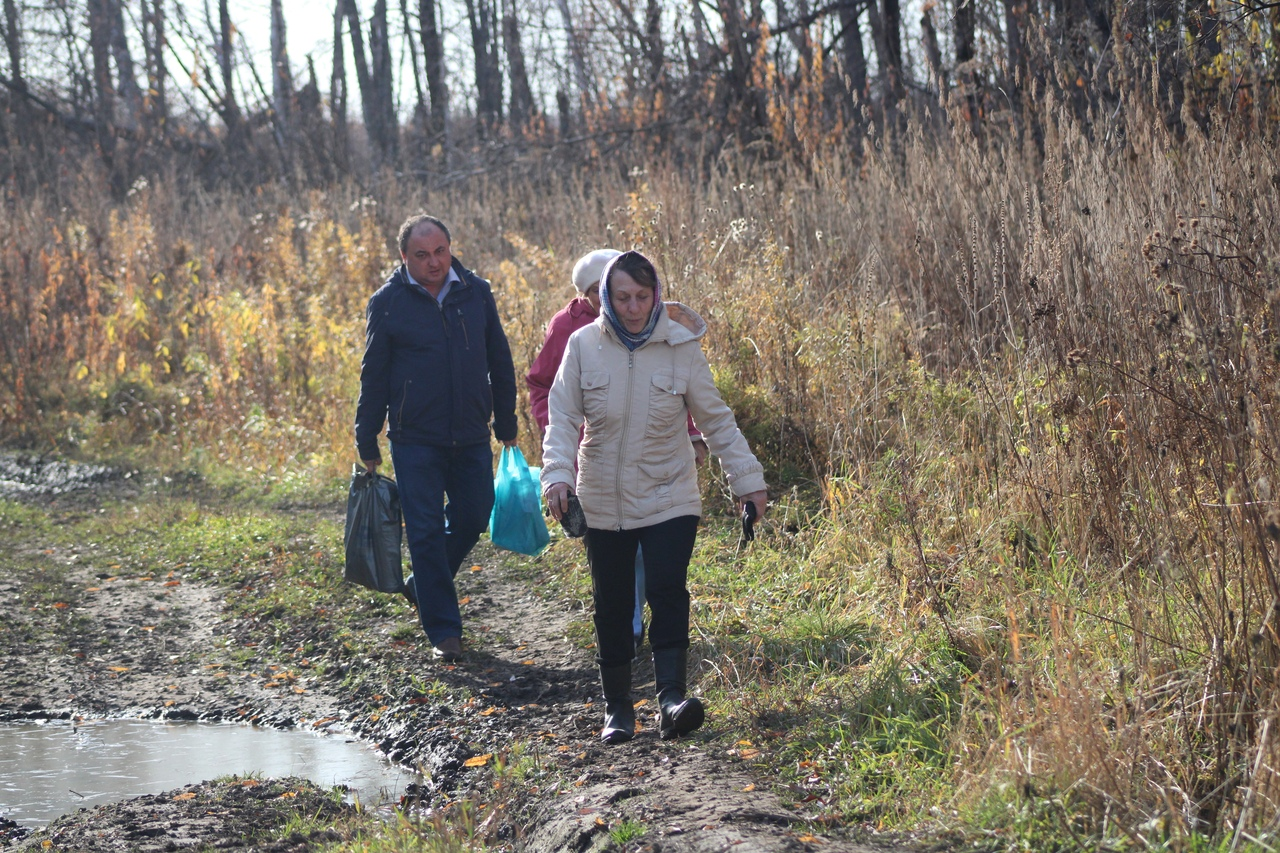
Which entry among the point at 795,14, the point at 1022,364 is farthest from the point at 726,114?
the point at 1022,364

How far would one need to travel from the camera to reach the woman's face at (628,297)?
166 inches

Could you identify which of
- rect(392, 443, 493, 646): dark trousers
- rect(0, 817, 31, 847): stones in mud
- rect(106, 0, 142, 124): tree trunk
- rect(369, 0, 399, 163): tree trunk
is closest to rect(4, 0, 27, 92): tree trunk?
rect(106, 0, 142, 124): tree trunk

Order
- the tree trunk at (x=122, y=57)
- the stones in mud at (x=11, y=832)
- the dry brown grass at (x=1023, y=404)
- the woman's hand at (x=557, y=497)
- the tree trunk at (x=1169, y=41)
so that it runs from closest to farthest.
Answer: the dry brown grass at (x=1023, y=404) < the stones in mud at (x=11, y=832) < the woman's hand at (x=557, y=497) < the tree trunk at (x=1169, y=41) < the tree trunk at (x=122, y=57)

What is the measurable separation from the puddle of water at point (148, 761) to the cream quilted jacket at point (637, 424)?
1349 millimetres

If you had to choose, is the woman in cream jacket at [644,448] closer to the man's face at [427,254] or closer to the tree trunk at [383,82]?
the man's face at [427,254]

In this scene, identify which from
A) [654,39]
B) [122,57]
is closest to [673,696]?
[654,39]

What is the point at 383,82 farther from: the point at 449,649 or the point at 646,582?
the point at 646,582

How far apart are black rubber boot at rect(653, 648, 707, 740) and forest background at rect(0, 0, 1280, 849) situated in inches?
10.0

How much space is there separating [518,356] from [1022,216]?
422 cm

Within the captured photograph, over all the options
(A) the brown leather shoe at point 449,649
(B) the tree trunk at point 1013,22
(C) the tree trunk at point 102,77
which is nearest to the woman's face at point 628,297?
(A) the brown leather shoe at point 449,649

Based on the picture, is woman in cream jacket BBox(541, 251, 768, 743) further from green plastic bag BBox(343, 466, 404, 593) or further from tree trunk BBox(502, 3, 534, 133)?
tree trunk BBox(502, 3, 534, 133)

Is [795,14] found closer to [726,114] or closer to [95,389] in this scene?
[726,114]

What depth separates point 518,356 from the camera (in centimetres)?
986

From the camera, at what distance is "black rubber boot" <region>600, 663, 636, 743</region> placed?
4.49 metres
